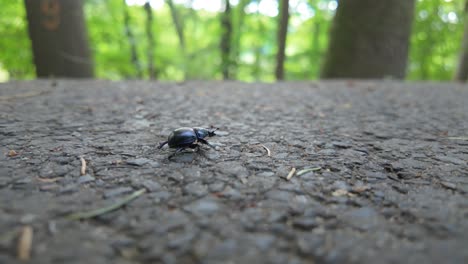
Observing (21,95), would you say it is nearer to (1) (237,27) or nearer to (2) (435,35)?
(1) (237,27)

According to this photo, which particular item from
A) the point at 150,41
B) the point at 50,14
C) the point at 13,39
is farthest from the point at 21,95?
the point at 150,41

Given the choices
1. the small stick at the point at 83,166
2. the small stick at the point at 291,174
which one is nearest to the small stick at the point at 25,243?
the small stick at the point at 83,166

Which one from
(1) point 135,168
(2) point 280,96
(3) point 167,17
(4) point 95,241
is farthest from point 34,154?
(3) point 167,17

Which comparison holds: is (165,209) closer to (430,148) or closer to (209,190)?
(209,190)

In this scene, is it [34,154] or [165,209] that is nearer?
[165,209]

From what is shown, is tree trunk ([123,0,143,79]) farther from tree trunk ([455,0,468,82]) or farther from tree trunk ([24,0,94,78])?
tree trunk ([455,0,468,82])

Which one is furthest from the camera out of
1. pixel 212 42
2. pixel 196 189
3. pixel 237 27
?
pixel 212 42

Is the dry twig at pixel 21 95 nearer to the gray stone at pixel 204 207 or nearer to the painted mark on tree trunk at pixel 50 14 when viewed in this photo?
the gray stone at pixel 204 207
